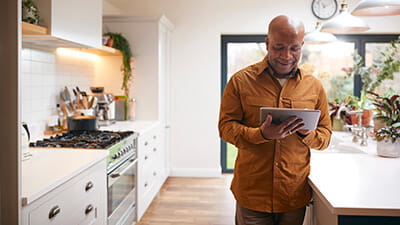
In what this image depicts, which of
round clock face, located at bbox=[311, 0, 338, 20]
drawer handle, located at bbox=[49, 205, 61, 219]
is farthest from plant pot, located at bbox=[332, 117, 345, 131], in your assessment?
drawer handle, located at bbox=[49, 205, 61, 219]

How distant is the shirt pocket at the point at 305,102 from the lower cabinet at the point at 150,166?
6.28 ft

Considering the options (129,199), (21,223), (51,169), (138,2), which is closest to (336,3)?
(138,2)

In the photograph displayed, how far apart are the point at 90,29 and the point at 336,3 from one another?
10.9 feet

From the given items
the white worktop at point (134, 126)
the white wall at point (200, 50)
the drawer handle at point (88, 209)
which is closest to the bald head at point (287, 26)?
the drawer handle at point (88, 209)

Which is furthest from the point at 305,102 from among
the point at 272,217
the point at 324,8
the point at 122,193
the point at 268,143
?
the point at 324,8

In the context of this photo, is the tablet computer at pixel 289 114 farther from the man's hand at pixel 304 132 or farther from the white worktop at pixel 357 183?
the white worktop at pixel 357 183

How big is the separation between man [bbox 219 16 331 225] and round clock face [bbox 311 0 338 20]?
3.42 m

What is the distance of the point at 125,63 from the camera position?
4.45 metres

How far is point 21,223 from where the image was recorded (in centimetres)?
150

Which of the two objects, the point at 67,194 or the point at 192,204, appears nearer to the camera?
the point at 67,194

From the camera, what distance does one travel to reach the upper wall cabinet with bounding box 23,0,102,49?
2.48 metres

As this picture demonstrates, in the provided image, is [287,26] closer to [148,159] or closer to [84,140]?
[84,140]

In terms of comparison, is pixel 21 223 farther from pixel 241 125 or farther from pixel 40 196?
pixel 241 125

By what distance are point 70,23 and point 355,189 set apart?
2.11 m
